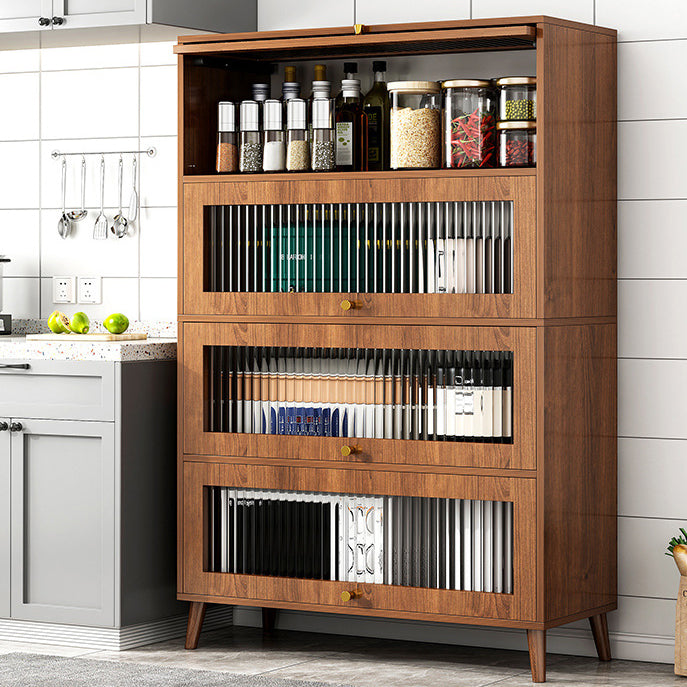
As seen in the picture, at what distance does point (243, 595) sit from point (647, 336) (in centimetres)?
133

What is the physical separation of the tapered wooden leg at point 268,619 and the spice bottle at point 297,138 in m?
1.39

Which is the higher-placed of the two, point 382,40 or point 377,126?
point 382,40

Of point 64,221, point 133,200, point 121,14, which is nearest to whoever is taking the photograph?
point 121,14

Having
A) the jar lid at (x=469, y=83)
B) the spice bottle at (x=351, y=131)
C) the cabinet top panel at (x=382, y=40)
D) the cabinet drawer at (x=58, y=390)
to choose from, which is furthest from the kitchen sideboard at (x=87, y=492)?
the jar lid at (x=469, y=83)

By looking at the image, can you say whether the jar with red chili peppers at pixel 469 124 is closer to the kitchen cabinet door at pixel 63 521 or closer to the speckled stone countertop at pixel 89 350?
the speckled stone countertop at pixel 89 350

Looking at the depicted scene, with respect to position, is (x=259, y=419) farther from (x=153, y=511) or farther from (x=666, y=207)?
(x=666, y=207)

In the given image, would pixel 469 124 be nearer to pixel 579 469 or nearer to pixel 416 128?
pixel 416 128

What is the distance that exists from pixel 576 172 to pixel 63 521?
5.61ft

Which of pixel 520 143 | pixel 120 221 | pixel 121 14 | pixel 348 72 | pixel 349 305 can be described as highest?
pixel 121 14

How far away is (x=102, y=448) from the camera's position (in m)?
3.77

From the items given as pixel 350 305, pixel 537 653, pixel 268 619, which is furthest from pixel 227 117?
pixel 537 653

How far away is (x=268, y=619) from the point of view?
166 inches

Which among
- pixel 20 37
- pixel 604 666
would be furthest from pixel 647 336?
pixel 20 37

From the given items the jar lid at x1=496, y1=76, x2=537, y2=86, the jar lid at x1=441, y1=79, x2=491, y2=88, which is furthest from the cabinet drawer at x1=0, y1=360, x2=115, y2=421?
the jar lid at x1=496, y1=76, x2=537, y2=86
